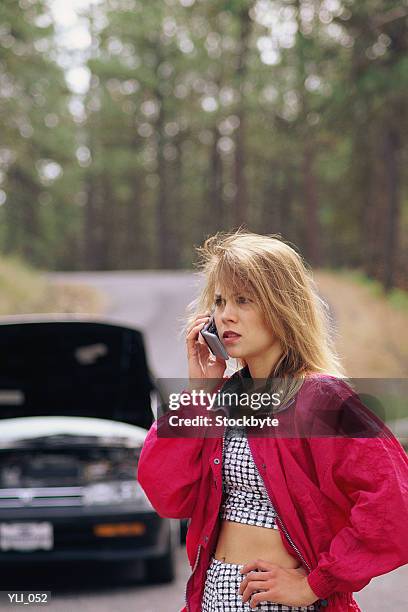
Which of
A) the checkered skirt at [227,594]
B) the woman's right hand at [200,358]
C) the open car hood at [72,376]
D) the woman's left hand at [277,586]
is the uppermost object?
the woman's right hand at [200,358]

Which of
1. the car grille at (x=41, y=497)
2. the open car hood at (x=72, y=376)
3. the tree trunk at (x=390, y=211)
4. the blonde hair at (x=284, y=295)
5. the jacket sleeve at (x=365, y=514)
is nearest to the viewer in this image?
the jacket sleeve at (x=365, y=514)

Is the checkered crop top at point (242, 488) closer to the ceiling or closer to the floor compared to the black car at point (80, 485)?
closer to the ceiling

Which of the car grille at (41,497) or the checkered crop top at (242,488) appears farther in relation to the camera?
the car grille at (41,497)

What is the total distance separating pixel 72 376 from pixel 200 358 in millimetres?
5148

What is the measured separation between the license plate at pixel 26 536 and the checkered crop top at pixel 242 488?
377cm

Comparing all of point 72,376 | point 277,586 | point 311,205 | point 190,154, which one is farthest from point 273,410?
point 190,154

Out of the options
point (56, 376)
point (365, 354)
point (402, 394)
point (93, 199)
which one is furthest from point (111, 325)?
point (93, 199)

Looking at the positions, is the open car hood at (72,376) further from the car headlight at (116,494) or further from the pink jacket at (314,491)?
the pink jacket at (314,491)

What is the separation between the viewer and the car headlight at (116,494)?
593 centimetres

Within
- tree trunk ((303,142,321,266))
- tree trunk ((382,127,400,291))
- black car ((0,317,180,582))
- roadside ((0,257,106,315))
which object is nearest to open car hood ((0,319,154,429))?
black car ((0,317,180,582))

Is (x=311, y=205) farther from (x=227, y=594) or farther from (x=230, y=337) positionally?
(x=227, y=594)

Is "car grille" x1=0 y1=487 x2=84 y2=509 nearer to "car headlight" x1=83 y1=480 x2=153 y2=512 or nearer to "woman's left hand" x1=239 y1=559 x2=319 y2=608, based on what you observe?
"car headlight" x1=83 y1=480 x2=153 y2=512

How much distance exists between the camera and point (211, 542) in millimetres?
2262

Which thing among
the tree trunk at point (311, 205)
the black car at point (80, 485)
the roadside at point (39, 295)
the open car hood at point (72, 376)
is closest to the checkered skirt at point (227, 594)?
the black car at point (80, 485)
